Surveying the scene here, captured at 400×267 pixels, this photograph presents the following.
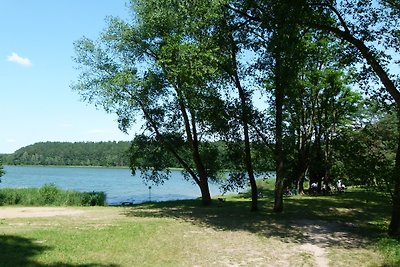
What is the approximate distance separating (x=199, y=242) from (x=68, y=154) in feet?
545

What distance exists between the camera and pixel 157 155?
26234 millimetres

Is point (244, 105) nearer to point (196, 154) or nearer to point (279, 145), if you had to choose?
point (279, 145)

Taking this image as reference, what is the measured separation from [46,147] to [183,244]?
184 meters

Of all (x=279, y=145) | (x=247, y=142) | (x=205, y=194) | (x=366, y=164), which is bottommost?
(x=205, y=194)

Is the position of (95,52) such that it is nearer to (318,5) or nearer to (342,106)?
(318,5)

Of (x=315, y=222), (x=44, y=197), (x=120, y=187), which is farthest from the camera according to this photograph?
(x=120, y=187)

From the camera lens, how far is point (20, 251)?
954cm

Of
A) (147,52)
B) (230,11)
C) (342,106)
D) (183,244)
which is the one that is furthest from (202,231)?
(342,106)

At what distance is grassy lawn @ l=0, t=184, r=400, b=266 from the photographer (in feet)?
31.1

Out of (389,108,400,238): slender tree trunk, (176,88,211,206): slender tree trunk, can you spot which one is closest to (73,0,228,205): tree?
(176,88,211,206): slender tree trunk

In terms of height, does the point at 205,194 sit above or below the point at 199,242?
above

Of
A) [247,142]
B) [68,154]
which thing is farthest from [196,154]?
[68,154]

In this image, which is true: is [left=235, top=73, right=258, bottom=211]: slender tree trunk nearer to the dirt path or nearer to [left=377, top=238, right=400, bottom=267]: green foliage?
the dirt path

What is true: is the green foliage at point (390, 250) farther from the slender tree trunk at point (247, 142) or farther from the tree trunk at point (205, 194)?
the tree trunk at point (205, 194)
